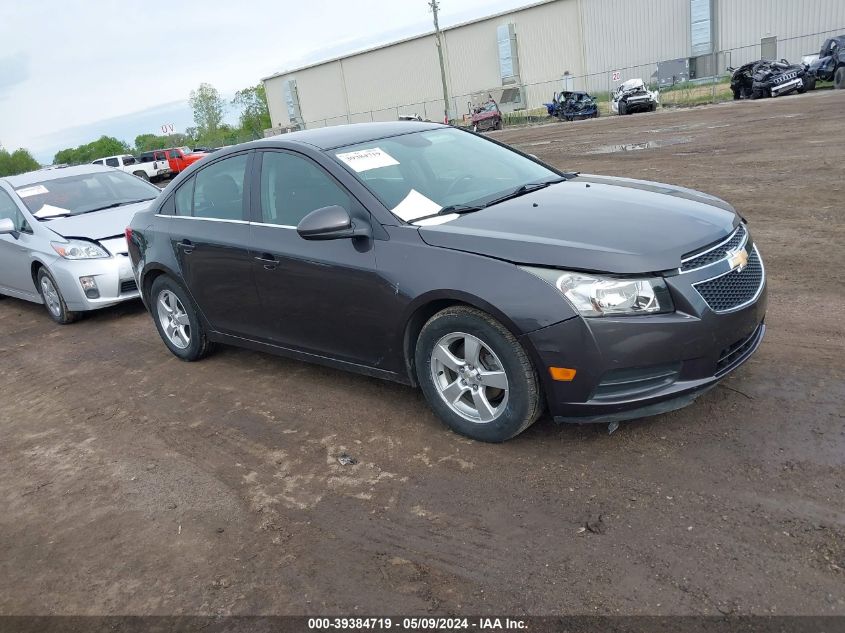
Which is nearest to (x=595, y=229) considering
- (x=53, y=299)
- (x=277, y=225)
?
(x=277, y=225)

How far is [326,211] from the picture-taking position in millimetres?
4227

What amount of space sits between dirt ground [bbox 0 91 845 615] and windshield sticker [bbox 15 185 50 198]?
378cm

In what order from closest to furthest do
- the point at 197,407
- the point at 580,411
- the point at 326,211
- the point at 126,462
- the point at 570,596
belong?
the point at 570,596 < the point at 580,411 < the point at 326,211 < the point at 126,462 < the point at 197,407

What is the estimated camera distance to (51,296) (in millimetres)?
8383

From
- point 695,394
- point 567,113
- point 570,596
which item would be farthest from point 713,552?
point 567,113

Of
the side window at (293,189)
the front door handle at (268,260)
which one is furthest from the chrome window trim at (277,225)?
the front door handle at (268,260)

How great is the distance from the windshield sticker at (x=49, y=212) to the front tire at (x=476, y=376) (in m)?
6.14

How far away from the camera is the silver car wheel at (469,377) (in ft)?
12.6

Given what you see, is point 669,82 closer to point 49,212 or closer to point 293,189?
point 49,212

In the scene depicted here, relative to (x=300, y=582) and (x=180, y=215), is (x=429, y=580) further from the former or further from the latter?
(x=180, y=215)

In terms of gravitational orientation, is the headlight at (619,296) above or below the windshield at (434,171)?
below

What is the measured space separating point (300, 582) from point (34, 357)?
17.4ft

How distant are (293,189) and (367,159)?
542 millimetres

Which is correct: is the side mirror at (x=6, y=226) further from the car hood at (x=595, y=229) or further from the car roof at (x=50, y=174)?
the car hood at (x=595, y=229)
